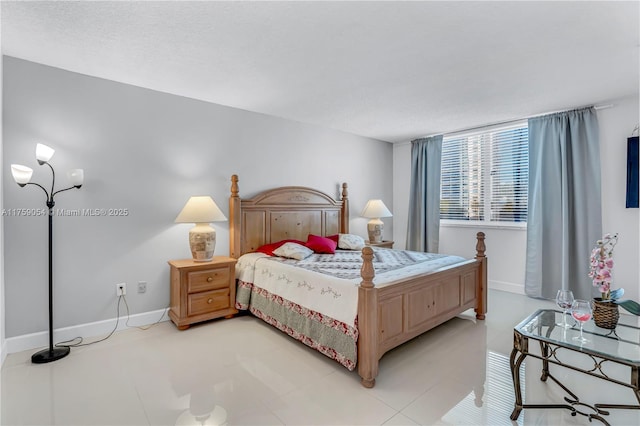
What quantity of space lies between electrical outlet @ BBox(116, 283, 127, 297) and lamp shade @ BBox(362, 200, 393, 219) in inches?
126

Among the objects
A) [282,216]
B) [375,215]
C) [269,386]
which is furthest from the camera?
[375,215]

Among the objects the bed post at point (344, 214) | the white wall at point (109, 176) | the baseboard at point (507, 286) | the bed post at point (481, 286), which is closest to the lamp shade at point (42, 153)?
the white wall at point (109, 176)

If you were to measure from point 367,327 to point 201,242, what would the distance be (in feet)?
6.18

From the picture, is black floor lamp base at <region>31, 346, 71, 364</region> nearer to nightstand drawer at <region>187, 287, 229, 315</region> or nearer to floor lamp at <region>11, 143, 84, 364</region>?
floor lamp at <region>11, 143, 84, 364</region>

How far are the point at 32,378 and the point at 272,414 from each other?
173cm

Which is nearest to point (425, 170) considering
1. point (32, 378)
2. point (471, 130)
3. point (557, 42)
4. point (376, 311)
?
point (471, 130)

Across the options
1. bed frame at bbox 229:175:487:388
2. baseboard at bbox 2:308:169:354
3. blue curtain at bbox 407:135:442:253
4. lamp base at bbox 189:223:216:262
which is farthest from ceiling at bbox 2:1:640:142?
baseboard at bbox 2:308:169:354

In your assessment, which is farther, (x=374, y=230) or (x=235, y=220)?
(x=374, y=230)

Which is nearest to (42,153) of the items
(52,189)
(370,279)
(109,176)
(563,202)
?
(52,189)

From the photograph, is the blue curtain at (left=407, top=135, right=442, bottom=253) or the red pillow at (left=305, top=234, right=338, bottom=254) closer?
the red pillow at (left=305, top=234, right=338, bottom=254)

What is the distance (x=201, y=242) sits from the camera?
3109 mm

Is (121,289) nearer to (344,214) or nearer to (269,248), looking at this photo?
(269,248)

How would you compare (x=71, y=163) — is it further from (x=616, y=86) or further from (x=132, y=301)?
(x=616, y=86)

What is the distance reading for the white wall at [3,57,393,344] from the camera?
254cm
